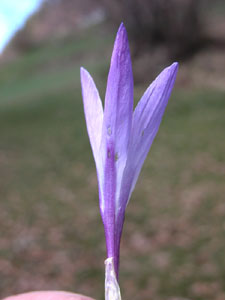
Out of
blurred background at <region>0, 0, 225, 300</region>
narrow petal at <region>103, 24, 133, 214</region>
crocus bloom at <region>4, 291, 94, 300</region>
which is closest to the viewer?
narrow petal at <region>103, 24, 133, 214</region>

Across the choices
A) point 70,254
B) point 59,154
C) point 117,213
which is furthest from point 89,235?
point 117,213

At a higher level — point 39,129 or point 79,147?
point 39,129

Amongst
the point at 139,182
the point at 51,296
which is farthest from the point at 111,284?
the point at 139,182

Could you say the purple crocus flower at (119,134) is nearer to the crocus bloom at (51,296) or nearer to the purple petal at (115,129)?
the purple petal at (115,129)

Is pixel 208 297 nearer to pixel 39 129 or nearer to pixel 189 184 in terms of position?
pixel 189 184

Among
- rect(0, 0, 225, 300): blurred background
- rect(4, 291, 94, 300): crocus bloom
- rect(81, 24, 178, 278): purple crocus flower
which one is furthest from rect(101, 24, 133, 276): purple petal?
rect(0, 0, 225, 300): blurred background

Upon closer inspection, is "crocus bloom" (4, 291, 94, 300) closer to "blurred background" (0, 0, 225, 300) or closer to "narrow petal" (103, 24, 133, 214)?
"narrow petal" (103, 24, 133, 214)
